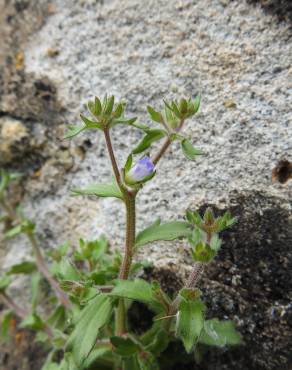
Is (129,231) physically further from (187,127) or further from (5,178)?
(5,178)

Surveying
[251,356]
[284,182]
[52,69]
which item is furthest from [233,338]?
[52,69]

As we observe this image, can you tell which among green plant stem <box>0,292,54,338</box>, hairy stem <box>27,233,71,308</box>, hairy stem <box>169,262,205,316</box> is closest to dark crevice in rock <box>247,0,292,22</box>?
hairy stem <box>169,262,205,316</box>

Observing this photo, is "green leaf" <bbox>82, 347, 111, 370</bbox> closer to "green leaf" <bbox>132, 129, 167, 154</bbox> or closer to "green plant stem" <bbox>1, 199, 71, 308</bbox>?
"green plant stem" <bbox>1, 199, 71, 308</bbox>

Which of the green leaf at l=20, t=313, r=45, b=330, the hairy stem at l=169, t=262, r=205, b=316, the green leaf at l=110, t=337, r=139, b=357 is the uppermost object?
the hairy stem at l=169, t=262, r=205, b=316

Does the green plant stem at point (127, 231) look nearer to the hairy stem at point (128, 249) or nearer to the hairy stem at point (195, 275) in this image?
the hairy stem at point (128, 249)

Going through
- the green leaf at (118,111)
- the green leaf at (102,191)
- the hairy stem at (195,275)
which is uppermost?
the green leaf at (118,111)

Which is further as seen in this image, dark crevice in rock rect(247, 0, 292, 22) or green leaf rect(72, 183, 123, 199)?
dark crevice in rock rect(247, 0, 292, 22)

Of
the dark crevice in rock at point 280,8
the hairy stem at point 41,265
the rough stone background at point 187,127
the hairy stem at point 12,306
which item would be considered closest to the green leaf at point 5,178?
the rough stone background at point 187,127
